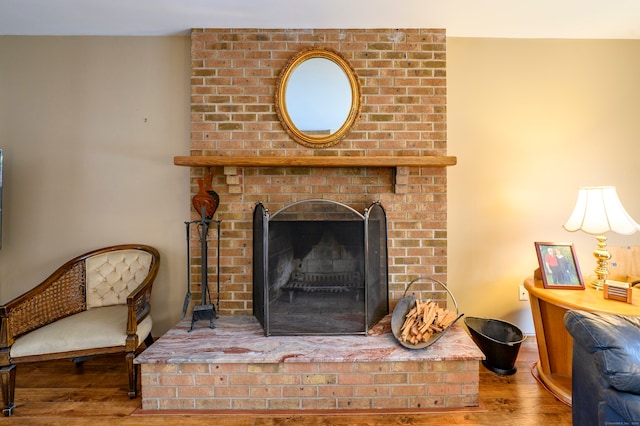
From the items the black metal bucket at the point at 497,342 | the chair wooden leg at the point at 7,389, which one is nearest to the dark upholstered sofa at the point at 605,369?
the black metal bucket at the point at 497,342

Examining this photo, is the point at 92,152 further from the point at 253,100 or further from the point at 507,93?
the point at 507,93

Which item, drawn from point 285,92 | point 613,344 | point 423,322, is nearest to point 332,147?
point 285,92

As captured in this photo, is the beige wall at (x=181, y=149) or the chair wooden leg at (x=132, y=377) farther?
the beige wall at (x=181, y=149)

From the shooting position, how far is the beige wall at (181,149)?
229 cm

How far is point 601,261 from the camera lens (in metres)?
1.93

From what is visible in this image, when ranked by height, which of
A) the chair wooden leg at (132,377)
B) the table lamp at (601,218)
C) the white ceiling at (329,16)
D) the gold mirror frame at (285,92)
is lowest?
the chair wooden leg at (132,377)

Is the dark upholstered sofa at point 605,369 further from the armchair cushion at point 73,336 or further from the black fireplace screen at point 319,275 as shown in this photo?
the armchair cushion at point 73,336

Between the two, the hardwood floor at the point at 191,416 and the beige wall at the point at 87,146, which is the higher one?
the beige wall at the point at 87,146

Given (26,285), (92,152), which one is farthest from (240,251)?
(26,285)

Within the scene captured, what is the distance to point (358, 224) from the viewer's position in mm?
2018

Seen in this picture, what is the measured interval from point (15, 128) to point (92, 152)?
0.59 meters

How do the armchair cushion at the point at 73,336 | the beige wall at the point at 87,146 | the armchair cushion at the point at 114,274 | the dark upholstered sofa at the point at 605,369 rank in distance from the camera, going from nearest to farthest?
the dark upholstered sofa at the point at 605,369, the armchair cushion at the point at 73,336, the armchair cushion at the point at 114,274, the beige wall at the point at 87,146

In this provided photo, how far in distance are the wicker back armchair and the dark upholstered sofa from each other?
7.21ft

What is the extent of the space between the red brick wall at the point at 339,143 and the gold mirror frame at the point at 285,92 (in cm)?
5
